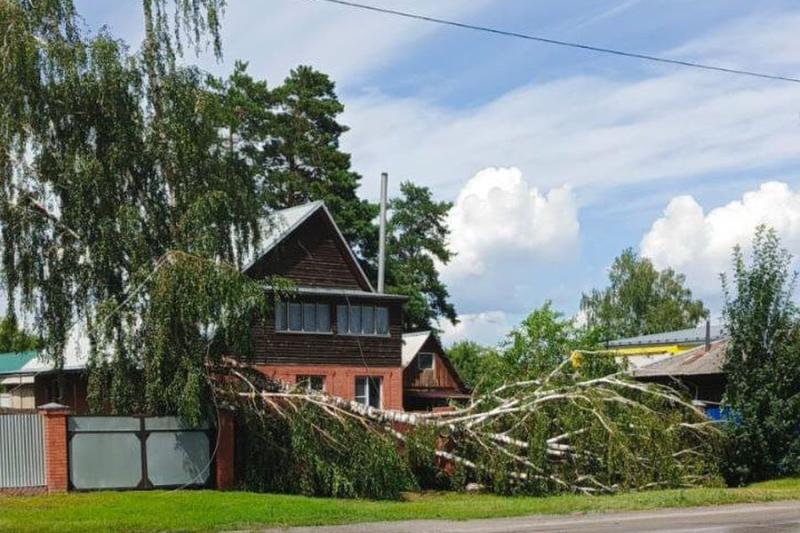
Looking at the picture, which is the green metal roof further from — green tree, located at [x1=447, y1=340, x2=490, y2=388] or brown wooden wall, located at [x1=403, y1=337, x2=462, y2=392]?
green tree, located at [x1=447, y1=340, x2=490, y2=388]

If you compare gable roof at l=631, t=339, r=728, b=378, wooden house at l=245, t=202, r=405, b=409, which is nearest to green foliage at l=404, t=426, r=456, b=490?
gable roof at l=631, t=339, r=728, b=378

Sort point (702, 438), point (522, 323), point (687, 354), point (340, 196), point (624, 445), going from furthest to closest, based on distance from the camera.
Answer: point (340, 196)
point (687, 354)
point (522, 323)
point (702, 438)
point (624, 445)

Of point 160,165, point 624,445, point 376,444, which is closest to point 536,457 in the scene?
point 624,445

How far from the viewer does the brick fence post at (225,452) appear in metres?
24.6

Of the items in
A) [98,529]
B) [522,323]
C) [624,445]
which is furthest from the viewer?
[522,323]

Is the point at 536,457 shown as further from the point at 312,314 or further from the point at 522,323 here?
the point at 312,314

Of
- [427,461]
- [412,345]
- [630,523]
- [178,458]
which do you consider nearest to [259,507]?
[178,458]

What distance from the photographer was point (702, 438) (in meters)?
28.0

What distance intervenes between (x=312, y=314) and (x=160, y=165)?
17276 mm

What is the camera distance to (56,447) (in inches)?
898

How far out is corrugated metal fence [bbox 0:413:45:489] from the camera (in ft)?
73.5

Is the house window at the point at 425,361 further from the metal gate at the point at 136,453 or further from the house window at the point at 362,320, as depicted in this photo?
the metal gate at the point at 136,453

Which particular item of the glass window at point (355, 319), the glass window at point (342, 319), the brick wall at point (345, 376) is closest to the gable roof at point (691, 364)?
the brick wall at point (345, 376)

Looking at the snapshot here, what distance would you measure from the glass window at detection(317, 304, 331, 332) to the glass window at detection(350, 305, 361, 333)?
3.42 feet
